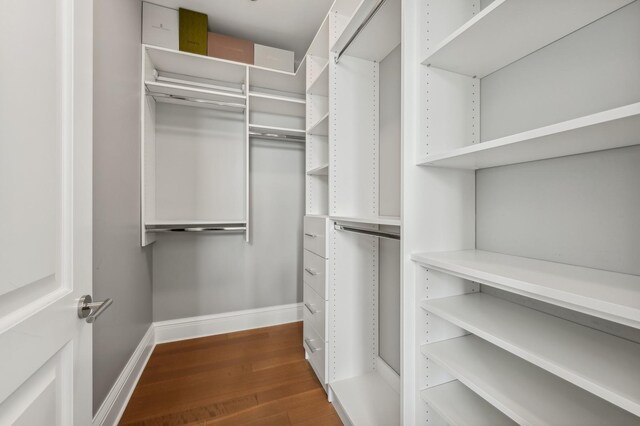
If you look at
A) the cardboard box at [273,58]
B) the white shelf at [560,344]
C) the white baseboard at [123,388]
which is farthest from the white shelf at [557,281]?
the cardboard box at [273,58]

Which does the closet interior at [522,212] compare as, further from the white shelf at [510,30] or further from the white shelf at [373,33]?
the white shelf at [373,33]

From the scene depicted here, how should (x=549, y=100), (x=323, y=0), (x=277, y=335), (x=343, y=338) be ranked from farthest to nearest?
(x=277, y=335)
(x=323, y=0)
(x=343, y=338)
(x=549, y=100)

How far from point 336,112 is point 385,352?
1.57m

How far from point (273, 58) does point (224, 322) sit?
248 centimetres

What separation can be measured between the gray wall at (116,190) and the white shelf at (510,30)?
156 centimetres

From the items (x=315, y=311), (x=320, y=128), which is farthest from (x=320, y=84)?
(x=315, y=311)

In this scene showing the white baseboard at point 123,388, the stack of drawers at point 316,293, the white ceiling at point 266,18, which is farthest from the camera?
the white ceiling at point 266,18

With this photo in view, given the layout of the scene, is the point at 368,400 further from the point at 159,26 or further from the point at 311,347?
the point at 159,26

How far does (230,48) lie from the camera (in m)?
2.13

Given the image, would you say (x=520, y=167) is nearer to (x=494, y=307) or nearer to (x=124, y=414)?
(x=494, y=307)

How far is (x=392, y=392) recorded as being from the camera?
1.52 metres

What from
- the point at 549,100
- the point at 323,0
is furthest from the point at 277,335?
the point at 323,0

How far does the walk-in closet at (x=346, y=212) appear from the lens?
555 mm

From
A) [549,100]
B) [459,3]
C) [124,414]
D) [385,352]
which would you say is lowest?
[124,414]
